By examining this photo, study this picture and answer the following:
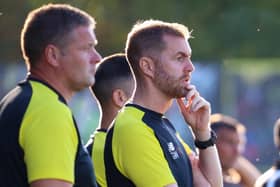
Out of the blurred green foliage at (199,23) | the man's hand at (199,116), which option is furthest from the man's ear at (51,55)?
the blurred green foliage at (199,23)

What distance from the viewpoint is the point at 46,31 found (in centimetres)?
585

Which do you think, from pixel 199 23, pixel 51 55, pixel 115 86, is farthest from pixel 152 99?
pixel 199 23

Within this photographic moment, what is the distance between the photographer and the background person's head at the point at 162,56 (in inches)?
254

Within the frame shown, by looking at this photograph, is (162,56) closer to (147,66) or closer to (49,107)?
(147,66)

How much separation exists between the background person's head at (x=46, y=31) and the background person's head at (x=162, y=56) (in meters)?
0.65

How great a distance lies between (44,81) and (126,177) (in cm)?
76

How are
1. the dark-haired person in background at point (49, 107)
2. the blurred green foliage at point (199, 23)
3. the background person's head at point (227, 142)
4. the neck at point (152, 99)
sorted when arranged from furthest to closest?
the blurred green foliage at point (199, 23) → the background person's head at point (227, 142) → the neck at point (152, 99) → the dark-haired person in background at point (49, 107)

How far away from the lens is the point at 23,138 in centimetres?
556

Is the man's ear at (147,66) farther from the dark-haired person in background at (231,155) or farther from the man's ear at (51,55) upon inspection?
the dark-haired person in background at (231,155)

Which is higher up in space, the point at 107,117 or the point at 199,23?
the point at 199,23

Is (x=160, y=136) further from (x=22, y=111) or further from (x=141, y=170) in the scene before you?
(x=22, y=111)

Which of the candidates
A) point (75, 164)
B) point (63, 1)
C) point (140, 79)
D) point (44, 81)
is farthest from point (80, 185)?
point (63, 1)

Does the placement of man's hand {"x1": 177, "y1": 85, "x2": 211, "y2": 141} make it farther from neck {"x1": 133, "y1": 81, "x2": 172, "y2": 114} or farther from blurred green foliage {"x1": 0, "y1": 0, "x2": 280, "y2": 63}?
blurred green foliage {"x1": 0, "y1": 0, "x2": 280, "y2": 63}

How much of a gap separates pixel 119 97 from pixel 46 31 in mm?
1512
